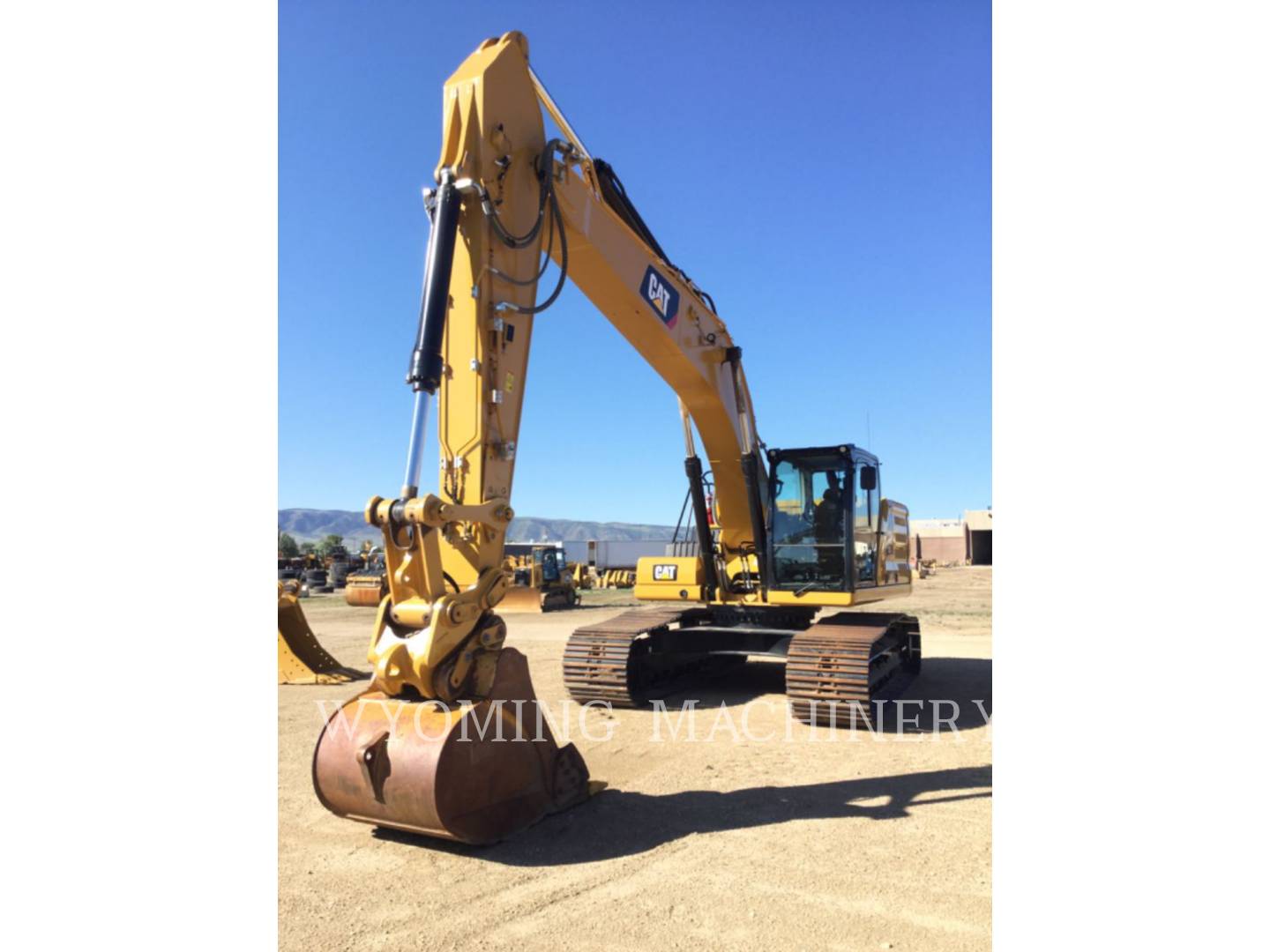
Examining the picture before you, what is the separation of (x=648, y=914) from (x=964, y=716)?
221 inches

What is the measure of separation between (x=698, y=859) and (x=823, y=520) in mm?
5119

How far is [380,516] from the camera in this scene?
5.01 m

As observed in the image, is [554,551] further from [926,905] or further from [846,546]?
[926,905]

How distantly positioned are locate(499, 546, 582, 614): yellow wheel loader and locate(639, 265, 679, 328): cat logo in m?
14.2

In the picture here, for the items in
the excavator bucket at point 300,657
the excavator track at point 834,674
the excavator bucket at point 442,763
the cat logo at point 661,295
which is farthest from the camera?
the excavator bucket at point 300,657

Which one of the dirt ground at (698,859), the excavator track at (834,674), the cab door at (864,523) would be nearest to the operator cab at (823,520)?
the cab door at (864,523)

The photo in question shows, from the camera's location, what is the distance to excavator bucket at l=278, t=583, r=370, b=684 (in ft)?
35.6

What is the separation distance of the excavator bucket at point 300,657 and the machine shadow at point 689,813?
625cm

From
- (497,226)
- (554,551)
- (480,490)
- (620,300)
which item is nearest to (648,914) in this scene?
(480,490)

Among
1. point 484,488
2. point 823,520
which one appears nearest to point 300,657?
point 823,520

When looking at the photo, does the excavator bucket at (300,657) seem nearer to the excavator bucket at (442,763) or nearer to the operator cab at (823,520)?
the operator cab at (823,520)

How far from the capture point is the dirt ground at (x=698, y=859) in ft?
12.5

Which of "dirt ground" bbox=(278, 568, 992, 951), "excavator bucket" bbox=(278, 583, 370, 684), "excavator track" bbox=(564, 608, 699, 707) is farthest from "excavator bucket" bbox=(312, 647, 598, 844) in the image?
"excavator bucket" bbox=(278, 583, 370, 684)

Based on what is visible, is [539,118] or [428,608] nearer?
[428,608]
